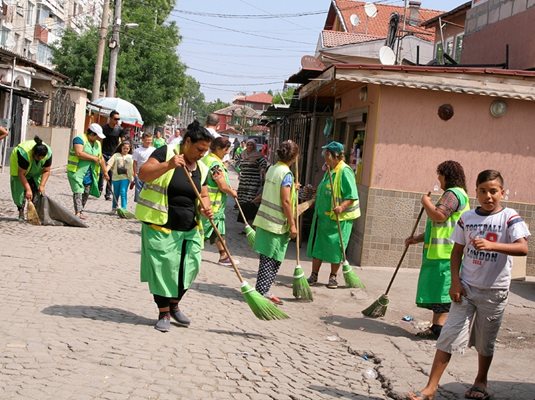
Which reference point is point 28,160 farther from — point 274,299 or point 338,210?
point 274,299

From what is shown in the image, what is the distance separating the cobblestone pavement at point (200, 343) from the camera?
17.2 feet

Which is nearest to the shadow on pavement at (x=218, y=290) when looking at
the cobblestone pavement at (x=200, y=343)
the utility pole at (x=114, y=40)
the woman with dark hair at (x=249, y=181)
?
the cobblestone pavement at (x=200, y=343)

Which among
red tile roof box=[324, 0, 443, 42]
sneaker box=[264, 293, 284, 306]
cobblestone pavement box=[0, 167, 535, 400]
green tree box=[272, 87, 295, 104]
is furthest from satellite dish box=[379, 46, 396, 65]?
red tile roof box=[324, 0, 443, 42]

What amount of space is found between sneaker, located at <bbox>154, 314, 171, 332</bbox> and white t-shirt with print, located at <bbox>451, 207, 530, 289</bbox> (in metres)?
2.36

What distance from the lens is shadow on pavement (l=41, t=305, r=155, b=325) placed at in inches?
268

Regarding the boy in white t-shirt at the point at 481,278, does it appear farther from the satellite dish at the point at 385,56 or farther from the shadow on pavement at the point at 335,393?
the satellite dish at the point at 385,56

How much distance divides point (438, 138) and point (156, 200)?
619 cm

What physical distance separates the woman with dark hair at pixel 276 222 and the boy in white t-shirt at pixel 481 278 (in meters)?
3.00

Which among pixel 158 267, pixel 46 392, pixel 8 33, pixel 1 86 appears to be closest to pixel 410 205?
pixel 158 267

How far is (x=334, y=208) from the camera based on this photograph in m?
9.59

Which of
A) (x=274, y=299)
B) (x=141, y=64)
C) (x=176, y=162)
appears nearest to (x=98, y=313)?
(x=176, y=162)

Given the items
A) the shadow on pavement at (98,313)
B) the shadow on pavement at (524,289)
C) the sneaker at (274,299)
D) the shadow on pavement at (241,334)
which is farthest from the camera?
the shadow on pavement at (524,289)

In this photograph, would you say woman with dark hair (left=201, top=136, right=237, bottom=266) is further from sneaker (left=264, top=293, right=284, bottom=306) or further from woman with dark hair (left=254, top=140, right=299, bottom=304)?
sneaker (left=264, top=293, right=284, bottom=306)

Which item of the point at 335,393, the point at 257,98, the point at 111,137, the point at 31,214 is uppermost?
the point at 257,98
